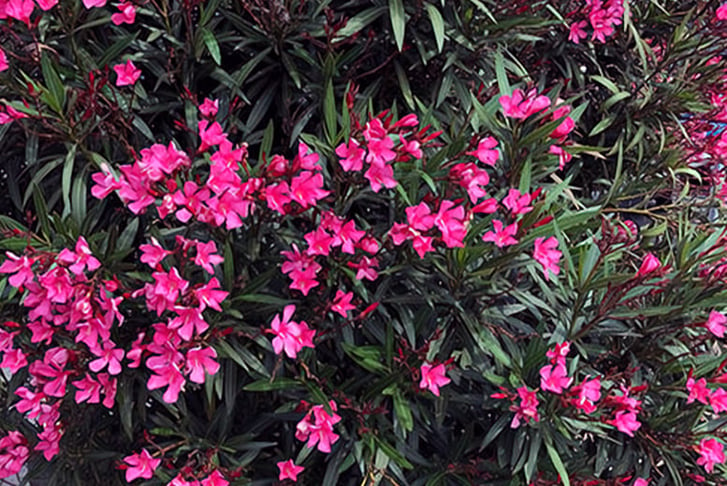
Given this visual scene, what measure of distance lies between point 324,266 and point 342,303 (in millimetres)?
101

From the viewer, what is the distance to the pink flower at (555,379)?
1.42 m

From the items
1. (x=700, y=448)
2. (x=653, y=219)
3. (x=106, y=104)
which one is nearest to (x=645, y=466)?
(x=700, y=448)

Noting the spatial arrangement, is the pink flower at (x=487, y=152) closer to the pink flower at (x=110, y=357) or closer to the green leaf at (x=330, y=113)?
Result: the green leaf at (x=330, y=113)

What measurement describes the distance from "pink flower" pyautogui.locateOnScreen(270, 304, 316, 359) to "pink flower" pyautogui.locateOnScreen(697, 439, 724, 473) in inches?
32.8

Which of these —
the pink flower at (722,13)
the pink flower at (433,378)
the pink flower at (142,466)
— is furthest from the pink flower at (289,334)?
the pink flower at (722,13)

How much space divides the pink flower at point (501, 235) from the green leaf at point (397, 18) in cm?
40

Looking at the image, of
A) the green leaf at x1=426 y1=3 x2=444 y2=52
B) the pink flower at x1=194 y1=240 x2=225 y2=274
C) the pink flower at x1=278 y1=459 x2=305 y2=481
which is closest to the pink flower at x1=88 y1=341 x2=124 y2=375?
the pink flower at x1=194 y1=240 x2=225 y2=274

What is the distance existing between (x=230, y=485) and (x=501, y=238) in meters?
0.71

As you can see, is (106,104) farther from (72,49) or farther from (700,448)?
(700,448)

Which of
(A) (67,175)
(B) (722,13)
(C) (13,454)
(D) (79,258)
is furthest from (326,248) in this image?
(B) (722,13)

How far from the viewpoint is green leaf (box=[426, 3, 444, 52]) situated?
1478 millimetres

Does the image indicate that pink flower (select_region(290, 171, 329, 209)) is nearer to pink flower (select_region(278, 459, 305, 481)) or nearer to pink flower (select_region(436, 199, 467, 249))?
pink flower (select_region(436, 199, 467, 249))

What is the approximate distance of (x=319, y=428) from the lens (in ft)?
4.69

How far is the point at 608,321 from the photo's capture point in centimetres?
165
